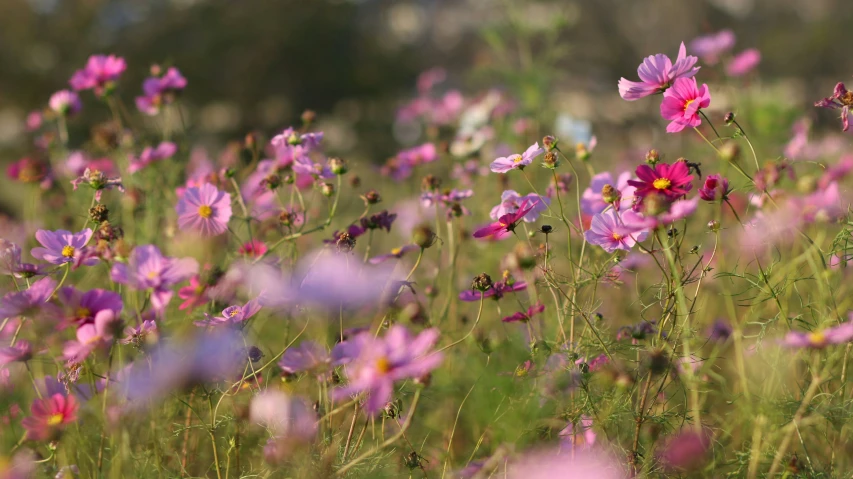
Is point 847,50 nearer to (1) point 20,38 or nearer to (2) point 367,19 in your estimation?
(2) point 367,19

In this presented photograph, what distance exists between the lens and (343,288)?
92 cm

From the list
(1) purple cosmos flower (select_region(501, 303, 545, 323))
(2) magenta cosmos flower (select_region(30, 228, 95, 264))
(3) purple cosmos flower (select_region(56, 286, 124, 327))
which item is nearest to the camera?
(3) purple cosmos flower (select_region(56, 286, 124, 327))

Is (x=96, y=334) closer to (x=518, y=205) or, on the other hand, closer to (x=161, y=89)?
(x=518, y=205)

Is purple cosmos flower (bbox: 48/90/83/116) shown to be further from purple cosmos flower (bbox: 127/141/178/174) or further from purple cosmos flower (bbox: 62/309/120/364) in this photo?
purple cosmos flower (bbox: 62/309/120/364)

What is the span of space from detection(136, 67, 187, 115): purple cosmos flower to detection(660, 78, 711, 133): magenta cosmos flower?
4.81 feet

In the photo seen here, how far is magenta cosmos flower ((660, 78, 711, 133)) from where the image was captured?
3.85ft

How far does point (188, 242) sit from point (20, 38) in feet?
39.1

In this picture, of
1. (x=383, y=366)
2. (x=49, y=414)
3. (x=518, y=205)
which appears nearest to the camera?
(x=383, y=366)

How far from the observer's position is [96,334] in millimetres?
955

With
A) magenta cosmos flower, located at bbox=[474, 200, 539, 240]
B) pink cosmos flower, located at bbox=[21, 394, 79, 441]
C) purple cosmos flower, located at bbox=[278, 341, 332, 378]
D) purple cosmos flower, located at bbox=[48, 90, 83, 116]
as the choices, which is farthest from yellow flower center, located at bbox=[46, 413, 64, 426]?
purple cosmos flower, located at bbox=[48, 90, 83, 116]

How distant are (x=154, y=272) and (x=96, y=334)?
0.41ft

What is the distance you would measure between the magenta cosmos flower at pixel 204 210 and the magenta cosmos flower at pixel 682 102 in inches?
35.7

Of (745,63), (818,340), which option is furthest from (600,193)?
(745,63)

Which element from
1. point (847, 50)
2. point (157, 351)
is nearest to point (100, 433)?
point (157, 351)
